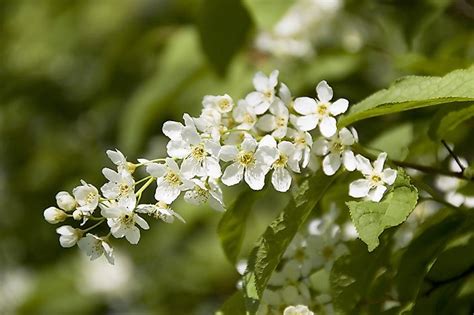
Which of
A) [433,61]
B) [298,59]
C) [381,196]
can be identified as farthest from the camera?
[298,59]

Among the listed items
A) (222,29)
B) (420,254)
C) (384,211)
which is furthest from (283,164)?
(222,29)

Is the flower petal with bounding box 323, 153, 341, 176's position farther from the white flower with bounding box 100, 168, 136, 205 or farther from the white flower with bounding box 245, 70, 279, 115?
the white flower with bounding box 100, 168, 136, 205

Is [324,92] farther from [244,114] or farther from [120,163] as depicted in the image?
[120,163]

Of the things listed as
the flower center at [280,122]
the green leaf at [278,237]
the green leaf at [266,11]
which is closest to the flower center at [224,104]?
the flower center at [280,122]

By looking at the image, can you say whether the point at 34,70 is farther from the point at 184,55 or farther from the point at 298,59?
the point at 298,59

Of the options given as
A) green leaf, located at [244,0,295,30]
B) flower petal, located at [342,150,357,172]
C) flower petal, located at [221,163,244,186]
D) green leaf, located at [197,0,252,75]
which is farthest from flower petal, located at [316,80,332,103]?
green leaf, located at [197,0,252,75]

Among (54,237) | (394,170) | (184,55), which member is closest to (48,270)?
(54,237)
